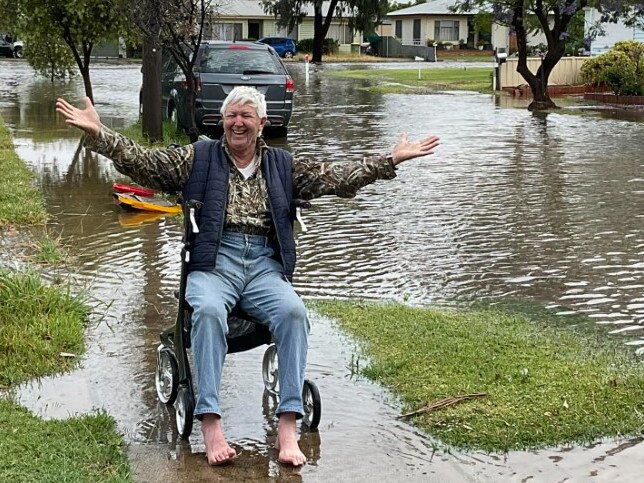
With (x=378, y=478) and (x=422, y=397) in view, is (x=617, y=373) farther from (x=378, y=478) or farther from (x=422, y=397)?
(x=378, y=478)

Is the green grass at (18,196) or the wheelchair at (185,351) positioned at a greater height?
the green grass at (18,196)

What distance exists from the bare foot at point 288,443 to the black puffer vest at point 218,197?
29.5 inches

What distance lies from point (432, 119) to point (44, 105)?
851 cm

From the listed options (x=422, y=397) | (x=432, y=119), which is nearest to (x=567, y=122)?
(x=432, y=119)

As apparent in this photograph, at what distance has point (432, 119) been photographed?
2141 centimetres

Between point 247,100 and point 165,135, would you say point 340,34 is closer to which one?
point 165,135

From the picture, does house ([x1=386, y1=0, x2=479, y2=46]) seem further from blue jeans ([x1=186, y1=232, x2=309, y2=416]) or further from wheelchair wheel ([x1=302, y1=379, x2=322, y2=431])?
wheelchair wheel ([x1=302, y1=379, x2=322, y2=431])

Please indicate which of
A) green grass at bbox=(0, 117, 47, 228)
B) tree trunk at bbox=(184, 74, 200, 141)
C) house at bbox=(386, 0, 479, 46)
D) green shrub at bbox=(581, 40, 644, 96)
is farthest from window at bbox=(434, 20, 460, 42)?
green grass at bbox=(0, 117, 47, 228)

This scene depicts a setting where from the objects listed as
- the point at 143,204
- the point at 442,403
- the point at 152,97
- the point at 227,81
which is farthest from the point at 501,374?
the point at 227,81

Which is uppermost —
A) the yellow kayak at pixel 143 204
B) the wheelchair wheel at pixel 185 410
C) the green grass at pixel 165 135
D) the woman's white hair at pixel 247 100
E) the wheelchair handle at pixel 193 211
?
the woman's white hair at pixel 247 100

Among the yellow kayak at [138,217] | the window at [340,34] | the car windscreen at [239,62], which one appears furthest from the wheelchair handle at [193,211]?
the window at [340,34]

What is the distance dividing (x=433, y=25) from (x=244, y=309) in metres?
69.6

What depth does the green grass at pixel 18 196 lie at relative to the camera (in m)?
9.76

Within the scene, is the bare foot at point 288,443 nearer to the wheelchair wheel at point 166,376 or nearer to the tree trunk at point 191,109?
the wheelchair wheel at point 166,376
